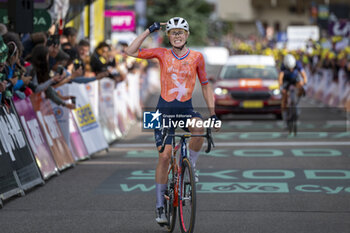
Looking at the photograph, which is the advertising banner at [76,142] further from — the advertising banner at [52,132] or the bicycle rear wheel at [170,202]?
the bicycle rear wheel at [170,202]

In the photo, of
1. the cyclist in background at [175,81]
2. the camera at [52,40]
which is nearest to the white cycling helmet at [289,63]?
the camera at [52,40]

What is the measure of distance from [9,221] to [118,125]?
11108 mm

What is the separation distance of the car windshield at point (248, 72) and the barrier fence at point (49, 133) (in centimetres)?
580

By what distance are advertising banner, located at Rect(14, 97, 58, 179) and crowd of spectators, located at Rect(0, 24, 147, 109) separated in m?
0.19

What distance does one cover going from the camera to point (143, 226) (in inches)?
338

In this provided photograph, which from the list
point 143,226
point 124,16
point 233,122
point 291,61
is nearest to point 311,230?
point 143,226

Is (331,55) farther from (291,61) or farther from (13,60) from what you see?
(13,60)

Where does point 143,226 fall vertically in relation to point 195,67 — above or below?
below

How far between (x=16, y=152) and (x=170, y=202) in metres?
3.16

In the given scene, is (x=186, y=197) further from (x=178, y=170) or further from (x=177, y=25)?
(x=177, y=25)

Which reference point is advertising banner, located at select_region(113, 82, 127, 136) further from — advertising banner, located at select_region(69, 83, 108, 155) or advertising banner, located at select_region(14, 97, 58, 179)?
advertising banner, located at select_region(14, 97, 58, 179)

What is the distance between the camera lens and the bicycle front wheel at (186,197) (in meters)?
7.71

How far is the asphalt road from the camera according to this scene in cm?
866

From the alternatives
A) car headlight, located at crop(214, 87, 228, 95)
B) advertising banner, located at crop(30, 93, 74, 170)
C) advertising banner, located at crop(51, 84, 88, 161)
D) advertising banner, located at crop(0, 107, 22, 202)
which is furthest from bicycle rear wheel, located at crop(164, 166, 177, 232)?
car headlight, located at crop(214, 87, 228, 95)
